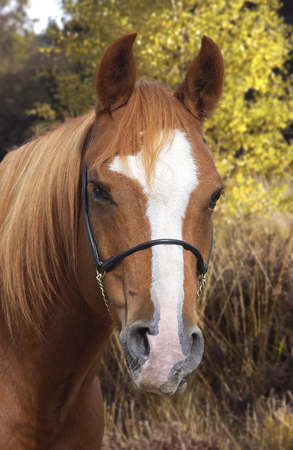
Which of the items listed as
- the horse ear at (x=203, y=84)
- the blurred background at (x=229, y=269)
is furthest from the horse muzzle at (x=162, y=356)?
the horse ear at (x=203, y=84)

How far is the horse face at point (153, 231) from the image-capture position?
1257 mm

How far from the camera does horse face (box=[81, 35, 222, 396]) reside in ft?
4.12

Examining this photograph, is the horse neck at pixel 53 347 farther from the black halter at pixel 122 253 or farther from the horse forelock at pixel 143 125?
the horse forelock at pixel 143 125

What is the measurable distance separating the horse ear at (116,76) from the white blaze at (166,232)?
0.97 feet

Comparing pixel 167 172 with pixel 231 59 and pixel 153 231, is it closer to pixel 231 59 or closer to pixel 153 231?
pixel 153 231

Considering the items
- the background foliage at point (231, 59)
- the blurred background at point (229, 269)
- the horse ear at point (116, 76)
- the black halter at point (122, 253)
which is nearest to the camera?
the black halter at point (122, 253)

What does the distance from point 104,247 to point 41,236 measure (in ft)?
1.17

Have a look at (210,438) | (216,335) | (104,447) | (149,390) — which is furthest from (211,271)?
(149,390)

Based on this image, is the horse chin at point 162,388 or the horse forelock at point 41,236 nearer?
the horse chin at point 162,388

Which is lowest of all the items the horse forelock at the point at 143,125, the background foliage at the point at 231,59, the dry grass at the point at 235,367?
the dry grass at the point at 235,367

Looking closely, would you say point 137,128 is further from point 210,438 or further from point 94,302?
point 210,438

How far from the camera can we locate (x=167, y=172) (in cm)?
145

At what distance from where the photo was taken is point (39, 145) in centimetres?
194

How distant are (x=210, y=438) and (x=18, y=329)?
195 cm
